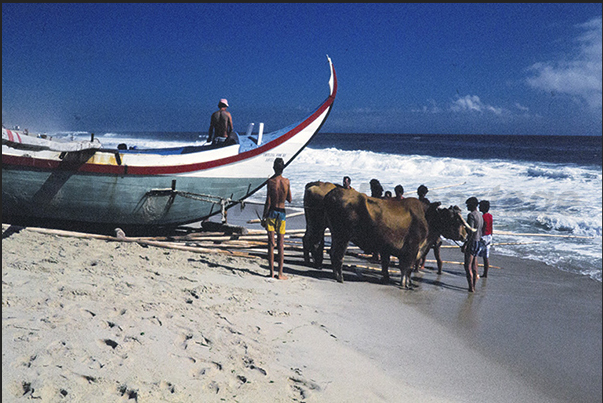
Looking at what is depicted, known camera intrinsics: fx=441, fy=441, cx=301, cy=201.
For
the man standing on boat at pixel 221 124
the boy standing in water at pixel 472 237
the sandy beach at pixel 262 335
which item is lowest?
the sandy beach at pixel 262 335

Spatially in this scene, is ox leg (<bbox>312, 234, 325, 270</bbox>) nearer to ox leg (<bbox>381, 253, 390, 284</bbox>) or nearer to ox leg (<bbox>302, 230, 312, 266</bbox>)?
ox leg (<bbox>302, 230, 312, 266</bbox>)

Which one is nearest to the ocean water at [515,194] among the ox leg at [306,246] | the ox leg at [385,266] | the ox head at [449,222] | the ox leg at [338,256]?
the ox head at [449,222]

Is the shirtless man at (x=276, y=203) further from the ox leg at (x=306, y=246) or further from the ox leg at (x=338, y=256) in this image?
the ox leg at (x=306, y=246)

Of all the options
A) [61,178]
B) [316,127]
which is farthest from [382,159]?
[61,178]

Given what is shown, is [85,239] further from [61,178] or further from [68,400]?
[68,400]

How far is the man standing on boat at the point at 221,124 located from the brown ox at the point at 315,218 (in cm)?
244

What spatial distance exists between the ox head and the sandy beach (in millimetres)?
872

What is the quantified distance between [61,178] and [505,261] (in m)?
7.93

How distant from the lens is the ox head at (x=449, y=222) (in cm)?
625

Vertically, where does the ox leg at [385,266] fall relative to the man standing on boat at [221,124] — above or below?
below

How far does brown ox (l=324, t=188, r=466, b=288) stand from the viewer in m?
6.42

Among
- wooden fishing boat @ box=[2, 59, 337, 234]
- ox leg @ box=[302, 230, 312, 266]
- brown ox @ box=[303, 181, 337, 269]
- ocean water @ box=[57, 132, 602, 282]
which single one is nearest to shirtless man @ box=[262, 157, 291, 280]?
brown ox @ box=[303, 181, 337, 269]

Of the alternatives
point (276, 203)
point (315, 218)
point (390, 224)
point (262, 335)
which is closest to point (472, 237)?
point (390, 224)

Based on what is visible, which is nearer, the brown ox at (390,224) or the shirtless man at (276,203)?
the shirtless man at (276,203)
